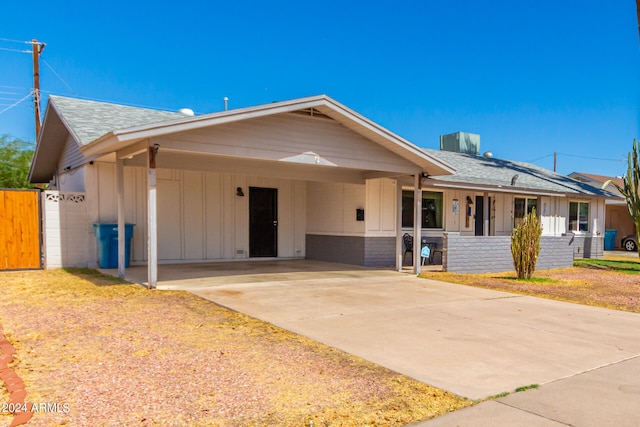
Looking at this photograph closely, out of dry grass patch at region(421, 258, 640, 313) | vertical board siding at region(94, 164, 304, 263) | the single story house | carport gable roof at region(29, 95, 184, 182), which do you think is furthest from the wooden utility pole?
dry grass patch at region(421, 258, 640, 313)

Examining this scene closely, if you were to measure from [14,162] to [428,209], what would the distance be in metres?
24.0

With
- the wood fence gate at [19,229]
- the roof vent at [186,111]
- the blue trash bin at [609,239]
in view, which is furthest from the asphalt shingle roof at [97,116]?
the blue trash bin at [609,239]

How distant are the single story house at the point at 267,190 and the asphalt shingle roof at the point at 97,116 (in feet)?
0.19

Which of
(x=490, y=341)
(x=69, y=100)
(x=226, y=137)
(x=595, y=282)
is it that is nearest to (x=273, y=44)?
(x=69, y=100)

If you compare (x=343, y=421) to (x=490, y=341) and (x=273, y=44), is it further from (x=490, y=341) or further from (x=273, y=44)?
(x=273, y=44)

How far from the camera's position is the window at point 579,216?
62.9 ft

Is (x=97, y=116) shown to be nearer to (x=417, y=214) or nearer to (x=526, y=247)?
(x=417, y=214)

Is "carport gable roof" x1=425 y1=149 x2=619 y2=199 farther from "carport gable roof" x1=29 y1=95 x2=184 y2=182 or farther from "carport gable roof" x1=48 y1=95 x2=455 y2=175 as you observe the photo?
"carport gable roof" x1=29 y1=95 x2=184 y2=182

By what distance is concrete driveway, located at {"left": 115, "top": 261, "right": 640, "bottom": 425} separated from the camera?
374 cm

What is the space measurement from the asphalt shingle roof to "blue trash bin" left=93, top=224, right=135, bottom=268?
2.16 m

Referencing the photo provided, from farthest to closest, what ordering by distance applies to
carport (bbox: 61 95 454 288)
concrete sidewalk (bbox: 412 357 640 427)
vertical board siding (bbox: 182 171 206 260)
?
vertical board siding (bbox: 182 171 206 260) → carport (bbox: 61 95 454 288) → concrete sidewalk (bbox: 412 357 640 427)

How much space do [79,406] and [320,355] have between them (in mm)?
2273

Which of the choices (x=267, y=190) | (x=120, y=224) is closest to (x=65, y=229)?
(x=120, y=224)

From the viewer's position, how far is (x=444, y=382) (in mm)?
4020
